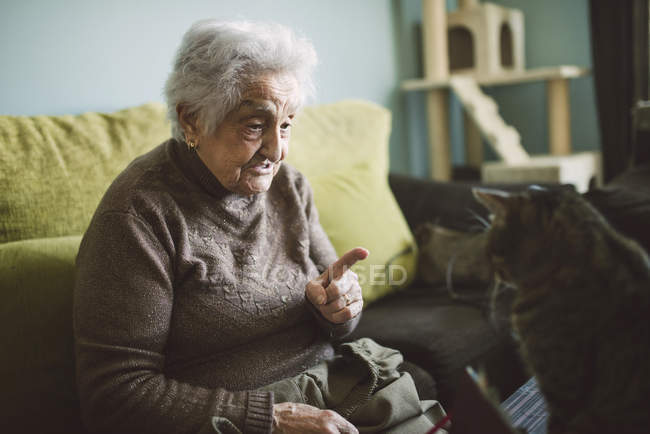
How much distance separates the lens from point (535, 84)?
358 cm

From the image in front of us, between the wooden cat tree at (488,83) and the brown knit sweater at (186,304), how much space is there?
6.20 feet

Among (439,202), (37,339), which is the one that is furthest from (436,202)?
(37,339)

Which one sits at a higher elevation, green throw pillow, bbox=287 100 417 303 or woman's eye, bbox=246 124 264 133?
woman's eye, bbox=246 124 264 133

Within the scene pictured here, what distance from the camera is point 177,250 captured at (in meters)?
0.98

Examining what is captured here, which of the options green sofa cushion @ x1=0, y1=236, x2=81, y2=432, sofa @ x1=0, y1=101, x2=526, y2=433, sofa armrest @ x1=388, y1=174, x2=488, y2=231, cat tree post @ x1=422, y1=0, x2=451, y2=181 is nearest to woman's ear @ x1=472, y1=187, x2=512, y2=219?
sofa @ x1=0, y1=101, x2=526, y2=433

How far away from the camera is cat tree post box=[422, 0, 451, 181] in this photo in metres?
3.02

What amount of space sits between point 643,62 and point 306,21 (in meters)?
1.85

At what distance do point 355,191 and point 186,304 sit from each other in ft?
2.95

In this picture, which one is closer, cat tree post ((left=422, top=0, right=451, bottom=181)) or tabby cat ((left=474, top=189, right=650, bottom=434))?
tabby cat ((left=474, top=189, right=650, bottom=434))

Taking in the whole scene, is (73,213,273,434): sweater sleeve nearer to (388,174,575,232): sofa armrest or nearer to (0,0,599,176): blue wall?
(0,0,599,176): blue wall

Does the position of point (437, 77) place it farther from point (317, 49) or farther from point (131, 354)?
point (131, 354)

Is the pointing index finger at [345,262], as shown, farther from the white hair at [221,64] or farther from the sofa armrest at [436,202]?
the sofa armrest at [436,202]

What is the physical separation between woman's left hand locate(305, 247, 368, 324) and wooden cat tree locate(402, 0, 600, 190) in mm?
1854

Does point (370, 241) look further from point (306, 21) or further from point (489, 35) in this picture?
point (489, 35)
